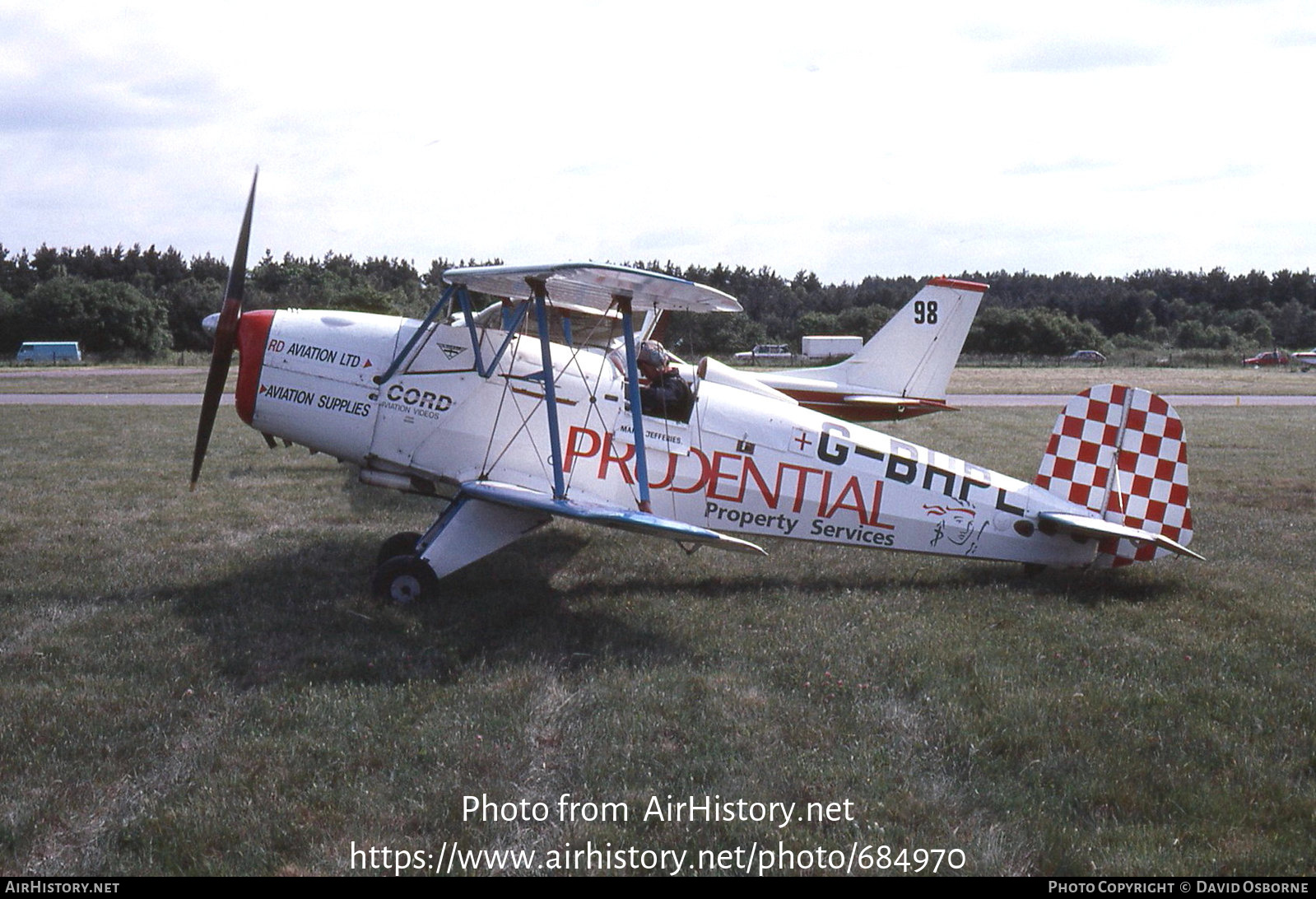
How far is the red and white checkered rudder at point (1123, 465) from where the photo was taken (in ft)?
24.8

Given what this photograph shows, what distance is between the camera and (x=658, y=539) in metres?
9.29

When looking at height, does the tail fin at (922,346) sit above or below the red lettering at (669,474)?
above

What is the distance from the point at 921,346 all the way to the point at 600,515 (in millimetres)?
8368

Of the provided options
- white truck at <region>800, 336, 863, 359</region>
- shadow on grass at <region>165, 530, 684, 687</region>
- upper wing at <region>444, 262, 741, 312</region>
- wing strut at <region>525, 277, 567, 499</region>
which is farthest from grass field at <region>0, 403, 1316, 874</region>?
white truck at <region>800, 336, 863, 359</region>

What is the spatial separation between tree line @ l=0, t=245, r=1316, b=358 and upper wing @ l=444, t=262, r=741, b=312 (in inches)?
665

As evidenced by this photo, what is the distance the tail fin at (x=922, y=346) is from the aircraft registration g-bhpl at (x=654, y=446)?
5.70m

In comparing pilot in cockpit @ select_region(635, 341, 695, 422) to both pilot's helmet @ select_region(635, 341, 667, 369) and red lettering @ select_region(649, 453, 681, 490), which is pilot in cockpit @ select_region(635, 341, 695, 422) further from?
red lettering @ select_region(649, 453, 681, 490)

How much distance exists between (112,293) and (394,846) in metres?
55.4

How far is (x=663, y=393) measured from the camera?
7.59 meters

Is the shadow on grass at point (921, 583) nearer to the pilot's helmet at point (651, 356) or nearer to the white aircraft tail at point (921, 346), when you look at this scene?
the pilot's helmet at point (651, 356)

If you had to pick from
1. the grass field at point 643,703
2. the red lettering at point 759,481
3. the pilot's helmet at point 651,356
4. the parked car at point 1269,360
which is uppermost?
the parked car at point 1269,360

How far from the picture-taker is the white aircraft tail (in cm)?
1330

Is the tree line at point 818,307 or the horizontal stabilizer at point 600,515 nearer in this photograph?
the horizontal stabilizer at point 600,515

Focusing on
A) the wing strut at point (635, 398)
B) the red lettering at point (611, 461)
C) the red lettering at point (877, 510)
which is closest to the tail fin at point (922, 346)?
the red lettering at point (877, 510)
